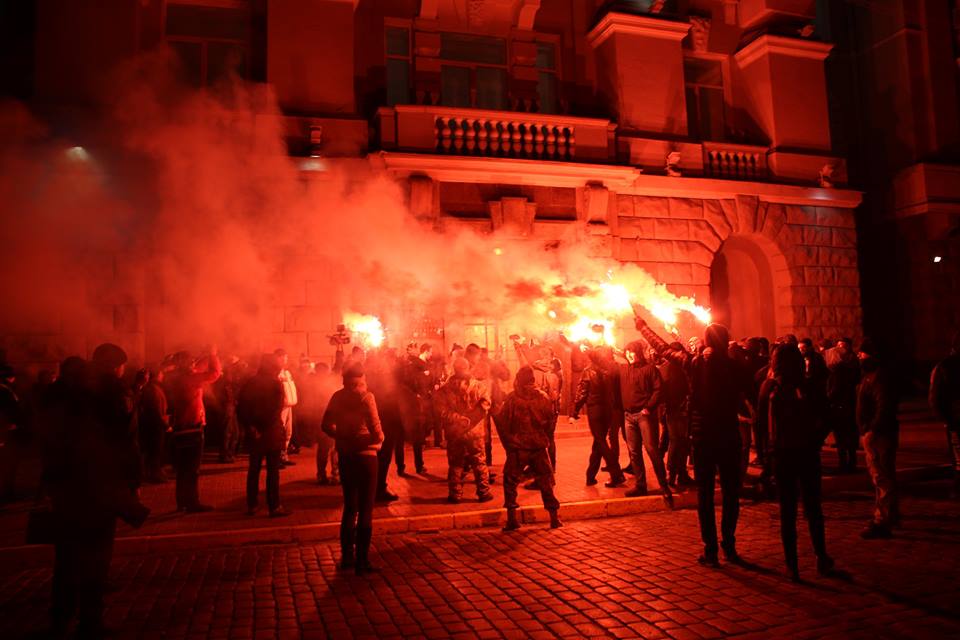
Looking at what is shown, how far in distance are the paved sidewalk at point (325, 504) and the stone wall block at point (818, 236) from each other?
22.6 ft

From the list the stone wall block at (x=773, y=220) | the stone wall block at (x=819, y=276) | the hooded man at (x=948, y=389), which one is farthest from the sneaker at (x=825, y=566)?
the stone wall block at (x=819, y=276)

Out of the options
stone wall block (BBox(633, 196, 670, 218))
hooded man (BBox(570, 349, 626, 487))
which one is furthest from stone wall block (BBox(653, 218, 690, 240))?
hooded man (BBox(570, 349, 626, 487))

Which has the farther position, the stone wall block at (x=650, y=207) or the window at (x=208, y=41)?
the stone wall block at (x=650, y=207)

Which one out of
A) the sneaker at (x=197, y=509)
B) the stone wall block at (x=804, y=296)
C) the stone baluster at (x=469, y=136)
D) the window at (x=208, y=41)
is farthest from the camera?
the stone wall block at (x=804, y=296)

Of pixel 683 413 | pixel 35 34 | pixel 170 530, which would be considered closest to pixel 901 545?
pixel 683 413

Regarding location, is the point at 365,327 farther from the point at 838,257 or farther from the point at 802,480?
the point at 838,257

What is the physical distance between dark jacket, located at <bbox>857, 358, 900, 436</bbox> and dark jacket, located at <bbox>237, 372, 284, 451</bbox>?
625 centimetres

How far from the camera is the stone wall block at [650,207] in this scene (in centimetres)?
1512

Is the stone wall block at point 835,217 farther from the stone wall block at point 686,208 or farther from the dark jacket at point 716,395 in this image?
the dark jacket at point 716,395

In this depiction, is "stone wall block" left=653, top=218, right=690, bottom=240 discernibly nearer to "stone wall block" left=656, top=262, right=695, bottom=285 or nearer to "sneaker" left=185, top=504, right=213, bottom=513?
"stone wall block" left=656, top=262, right=695, bottom=285

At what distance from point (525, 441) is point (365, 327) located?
22.0 feet

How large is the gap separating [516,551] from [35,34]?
13165 mm

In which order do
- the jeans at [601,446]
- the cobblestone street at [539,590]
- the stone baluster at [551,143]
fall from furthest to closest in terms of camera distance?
1. the stone baluster at [551,143]
2. the jeans at [601,446]
3. the cobblestone street at [539,590]

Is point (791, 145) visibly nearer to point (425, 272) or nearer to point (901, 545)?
point (425, 272)
